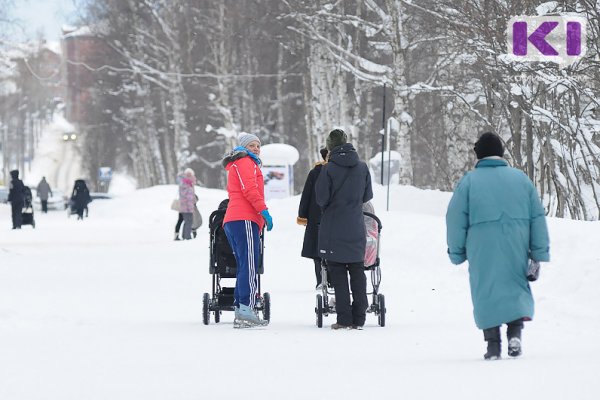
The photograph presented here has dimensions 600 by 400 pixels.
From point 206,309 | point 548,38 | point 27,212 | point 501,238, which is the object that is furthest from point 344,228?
point 27,212

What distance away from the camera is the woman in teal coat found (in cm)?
856

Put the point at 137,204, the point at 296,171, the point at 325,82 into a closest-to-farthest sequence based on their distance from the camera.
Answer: the point at 325,82, the point at 137,204, the point at 296,171

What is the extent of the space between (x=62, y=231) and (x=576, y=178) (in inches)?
690

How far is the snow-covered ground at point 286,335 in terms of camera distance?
752 centimetres

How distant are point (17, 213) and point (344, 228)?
976 inches

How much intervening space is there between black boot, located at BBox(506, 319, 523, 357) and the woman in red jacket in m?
2.93

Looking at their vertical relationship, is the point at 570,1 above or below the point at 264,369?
above

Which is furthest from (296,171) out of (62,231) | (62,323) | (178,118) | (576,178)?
(62,323)

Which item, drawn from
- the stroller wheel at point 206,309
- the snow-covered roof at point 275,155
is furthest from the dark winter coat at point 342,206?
the snow-covered roof at point 275,155

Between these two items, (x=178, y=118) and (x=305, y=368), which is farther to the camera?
(x=178, y=118)

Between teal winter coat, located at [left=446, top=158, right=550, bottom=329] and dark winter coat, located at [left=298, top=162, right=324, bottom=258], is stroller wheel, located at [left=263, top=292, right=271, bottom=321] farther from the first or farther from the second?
teal winter coat, located at [left=446, top=158, right=550, bottom=329]

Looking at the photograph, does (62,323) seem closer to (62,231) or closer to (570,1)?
(570,1)

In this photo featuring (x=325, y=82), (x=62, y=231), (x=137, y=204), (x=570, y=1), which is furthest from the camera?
(x=137, y=204)

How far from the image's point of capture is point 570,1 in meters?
17.5
